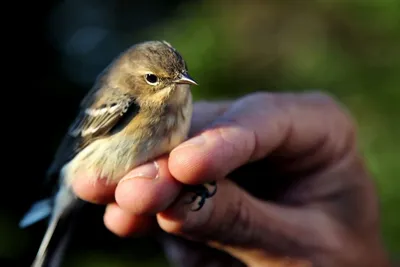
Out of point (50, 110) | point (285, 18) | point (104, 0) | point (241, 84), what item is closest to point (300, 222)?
point (241, 84)

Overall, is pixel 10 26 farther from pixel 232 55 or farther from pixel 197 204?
pixel 197 204

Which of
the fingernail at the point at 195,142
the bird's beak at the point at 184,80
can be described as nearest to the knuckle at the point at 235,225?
the fingernail at the point at 195,142

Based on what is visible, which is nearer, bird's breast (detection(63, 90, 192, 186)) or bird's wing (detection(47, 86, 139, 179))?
bird's breast (detection(63, 90, 192, 186))

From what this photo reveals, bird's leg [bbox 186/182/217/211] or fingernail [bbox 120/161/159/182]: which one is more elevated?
fingernail [bbox 120/161/159/182]

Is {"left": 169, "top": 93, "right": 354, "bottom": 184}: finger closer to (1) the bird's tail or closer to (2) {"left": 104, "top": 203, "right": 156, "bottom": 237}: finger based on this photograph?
(2) {"left": 104, "top": 203, "right": 156, "bottom": 237}: finger

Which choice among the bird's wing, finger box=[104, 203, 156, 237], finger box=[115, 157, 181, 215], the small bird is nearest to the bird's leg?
the small bird
